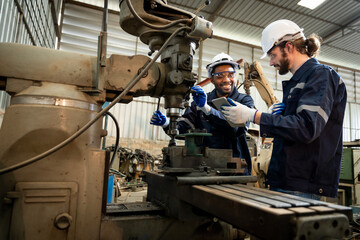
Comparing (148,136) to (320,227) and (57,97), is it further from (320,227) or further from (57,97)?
(320,227)

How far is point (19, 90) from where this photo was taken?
0.97 m

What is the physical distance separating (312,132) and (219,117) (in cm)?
77

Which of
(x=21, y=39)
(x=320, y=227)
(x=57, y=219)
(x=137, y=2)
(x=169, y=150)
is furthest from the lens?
(x=21, y=39)

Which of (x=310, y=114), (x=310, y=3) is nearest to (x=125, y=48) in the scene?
(x=310, y=3)

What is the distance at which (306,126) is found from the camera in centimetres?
94

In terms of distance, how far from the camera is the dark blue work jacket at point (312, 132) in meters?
0.94

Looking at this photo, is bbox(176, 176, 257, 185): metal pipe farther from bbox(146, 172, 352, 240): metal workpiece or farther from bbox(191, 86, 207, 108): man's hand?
bbox(191, 86, 207, 108): man's hand

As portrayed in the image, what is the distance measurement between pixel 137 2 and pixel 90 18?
6077mm

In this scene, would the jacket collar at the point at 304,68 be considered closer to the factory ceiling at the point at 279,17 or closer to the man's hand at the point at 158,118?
the man's hand at the point at 158,118

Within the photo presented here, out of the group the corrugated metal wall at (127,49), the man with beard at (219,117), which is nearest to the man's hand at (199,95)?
the man with beard at (219,117)

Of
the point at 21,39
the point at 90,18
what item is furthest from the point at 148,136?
the point at 21,39

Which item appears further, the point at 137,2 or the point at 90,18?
the point at 90,18

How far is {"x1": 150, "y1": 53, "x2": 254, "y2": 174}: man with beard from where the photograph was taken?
167 centimetres

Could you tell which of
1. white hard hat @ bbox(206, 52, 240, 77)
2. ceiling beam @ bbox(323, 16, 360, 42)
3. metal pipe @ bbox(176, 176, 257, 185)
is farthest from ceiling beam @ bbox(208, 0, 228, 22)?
metal pipe @ bbox(176, 176, 257, 185)
